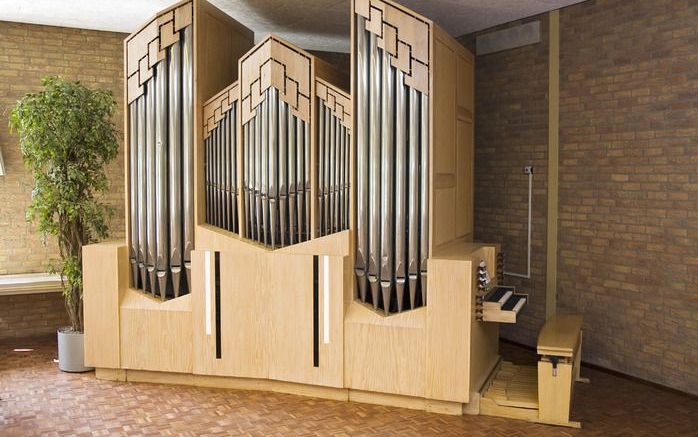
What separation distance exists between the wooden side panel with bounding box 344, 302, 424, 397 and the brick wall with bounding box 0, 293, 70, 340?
3.61 metres

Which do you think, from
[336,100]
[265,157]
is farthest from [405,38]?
[265,157]

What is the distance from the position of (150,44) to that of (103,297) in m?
2.05

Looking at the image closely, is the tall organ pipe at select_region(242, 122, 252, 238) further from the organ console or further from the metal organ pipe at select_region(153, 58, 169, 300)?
the metal organ pipe at select_region(153, 58, 169, 300)

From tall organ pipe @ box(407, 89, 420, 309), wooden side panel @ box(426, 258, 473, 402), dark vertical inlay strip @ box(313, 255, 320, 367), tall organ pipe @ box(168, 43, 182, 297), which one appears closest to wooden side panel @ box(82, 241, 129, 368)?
tall organ pipe @ box(168, 43, 182, 297)

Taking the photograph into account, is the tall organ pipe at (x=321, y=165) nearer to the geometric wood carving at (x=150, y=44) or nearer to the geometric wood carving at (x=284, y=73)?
the geometric wood carving at (x=284, y=73)

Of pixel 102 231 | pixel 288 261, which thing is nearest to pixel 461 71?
pixel 288 261

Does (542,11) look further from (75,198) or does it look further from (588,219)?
(75,198)

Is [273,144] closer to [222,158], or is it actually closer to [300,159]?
[300,159]

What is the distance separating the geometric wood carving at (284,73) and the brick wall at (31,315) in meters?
3.46

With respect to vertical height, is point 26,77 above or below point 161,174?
above

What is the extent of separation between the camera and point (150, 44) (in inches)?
213

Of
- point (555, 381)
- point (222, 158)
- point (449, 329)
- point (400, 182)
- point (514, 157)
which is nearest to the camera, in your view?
point (555, 381)

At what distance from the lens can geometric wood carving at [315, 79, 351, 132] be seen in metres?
5.05

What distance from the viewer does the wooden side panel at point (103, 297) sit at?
555cm
